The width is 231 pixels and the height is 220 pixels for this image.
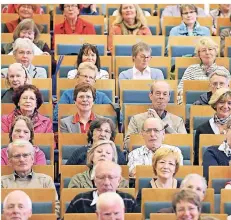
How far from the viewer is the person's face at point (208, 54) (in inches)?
440

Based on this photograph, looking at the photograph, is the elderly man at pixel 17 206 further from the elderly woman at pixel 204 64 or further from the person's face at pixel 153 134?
the elderly woman at pixel 204 64

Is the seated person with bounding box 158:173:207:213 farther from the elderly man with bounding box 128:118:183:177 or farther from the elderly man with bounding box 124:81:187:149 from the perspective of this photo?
the elderly man with bounding box 124:81:187:149

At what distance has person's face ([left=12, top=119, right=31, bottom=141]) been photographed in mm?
9477

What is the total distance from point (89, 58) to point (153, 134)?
170 centimetres

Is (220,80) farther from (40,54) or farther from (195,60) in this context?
(40,54)

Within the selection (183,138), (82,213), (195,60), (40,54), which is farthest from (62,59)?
(82,213)

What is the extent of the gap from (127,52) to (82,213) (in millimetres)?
3753

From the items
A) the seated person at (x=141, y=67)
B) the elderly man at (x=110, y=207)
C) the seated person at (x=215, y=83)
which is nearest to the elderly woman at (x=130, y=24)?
the seated person at (x=141, y=67)

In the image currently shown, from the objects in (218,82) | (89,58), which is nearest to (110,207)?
(218,82)

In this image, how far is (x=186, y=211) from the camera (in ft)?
26.7

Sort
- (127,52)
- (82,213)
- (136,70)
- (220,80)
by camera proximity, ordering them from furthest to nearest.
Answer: (127,52) → (136,70) → (220,80) → (82,213)

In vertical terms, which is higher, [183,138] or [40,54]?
[40,54]

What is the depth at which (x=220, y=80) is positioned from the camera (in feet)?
34.6

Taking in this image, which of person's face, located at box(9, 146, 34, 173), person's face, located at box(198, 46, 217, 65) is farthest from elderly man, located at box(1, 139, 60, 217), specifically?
person's face, located at box(198, 46, 217, 65)
